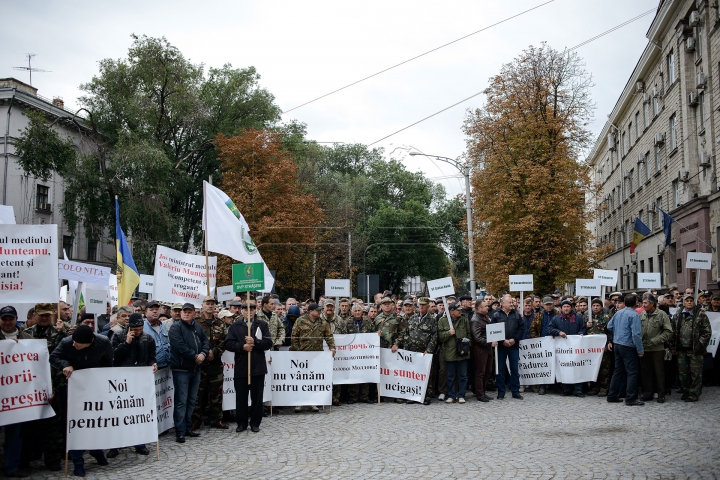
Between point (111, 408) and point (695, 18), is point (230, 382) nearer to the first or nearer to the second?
point (111, 408)

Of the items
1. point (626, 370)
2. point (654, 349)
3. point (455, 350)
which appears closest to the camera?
point (626, 370)

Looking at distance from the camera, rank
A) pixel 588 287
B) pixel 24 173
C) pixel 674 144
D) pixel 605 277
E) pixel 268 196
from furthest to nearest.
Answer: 1. pixel 24 173
2. pixel 268 196
3. pixel 674 144
4. pixel 605 277
5. pixel 588 287

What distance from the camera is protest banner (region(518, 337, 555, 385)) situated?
1400 cm

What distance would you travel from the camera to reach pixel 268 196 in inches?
1583

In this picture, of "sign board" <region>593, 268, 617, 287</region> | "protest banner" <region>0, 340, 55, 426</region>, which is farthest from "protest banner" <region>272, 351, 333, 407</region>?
"sign board" <region>593, 268, 617, 287</region>

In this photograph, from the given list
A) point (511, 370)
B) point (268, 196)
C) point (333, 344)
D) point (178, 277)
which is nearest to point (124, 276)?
point (178, 277)

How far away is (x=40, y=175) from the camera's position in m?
→ 33.4

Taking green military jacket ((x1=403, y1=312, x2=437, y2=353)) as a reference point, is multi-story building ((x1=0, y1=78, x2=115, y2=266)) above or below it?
above

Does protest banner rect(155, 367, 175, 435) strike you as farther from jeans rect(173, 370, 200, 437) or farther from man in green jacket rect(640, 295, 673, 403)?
man in green jacket rect(640, 295, 673, 403)

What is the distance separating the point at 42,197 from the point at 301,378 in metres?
36.8

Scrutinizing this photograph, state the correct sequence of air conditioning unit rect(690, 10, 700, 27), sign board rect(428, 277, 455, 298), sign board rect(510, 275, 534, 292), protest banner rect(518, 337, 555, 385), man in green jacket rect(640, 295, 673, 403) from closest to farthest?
man in green jacket rect(640, 295, 673, 403), sign board rect(428, 277, 455, 298), protest banner rect(518, 337, 555, 385), sign board rect(510, 275, 534, 292), air conditioning unit rect(690, 10, 700, 27)

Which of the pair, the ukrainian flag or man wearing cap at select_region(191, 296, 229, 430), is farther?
the ukrainian flag

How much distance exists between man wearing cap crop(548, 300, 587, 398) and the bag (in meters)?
2.02

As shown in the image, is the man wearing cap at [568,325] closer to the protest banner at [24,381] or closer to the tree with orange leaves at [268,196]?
the protest banner at [24,381]
